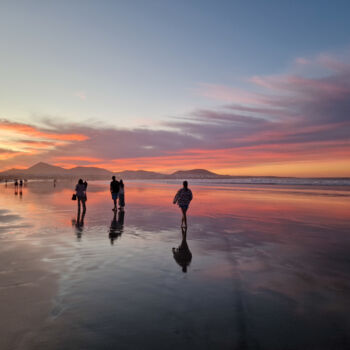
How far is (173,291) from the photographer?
20.5 feet

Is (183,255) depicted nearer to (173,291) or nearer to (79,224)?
(173,291)

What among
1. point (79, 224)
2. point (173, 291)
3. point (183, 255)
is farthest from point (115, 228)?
point (173, 291)

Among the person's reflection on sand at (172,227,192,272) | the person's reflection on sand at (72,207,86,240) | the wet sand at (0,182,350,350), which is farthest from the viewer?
the person's reflection on sand at (72,207,86,240)

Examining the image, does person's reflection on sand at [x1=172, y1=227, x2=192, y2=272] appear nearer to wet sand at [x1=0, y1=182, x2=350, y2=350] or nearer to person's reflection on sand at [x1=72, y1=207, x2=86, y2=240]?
wet sand at [x1=0, y1=182, x2=350, y2=350]

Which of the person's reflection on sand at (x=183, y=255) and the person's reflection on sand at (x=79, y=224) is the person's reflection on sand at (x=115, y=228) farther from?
the person's reflection on sand at (x=183, y=255)

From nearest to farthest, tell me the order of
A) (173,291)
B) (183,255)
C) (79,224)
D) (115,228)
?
(173,291) → (183,255) → (115,228) → (79,224)

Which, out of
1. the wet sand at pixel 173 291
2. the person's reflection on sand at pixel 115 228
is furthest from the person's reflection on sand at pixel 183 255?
the person's reflection on sand at pixel 115 228

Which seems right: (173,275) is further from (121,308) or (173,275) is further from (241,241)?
(241,241)

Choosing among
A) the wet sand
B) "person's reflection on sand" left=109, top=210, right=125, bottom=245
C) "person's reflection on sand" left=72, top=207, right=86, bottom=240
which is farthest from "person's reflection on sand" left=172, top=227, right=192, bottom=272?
"person's reflection on sand" left=72, top=207, right=86, bottom=240

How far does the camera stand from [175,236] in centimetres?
1209

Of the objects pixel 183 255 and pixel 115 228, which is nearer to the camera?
pixel 183 255

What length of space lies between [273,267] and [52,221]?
12110mm

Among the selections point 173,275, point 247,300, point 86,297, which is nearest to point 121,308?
point 86,297

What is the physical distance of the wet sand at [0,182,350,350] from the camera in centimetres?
453
